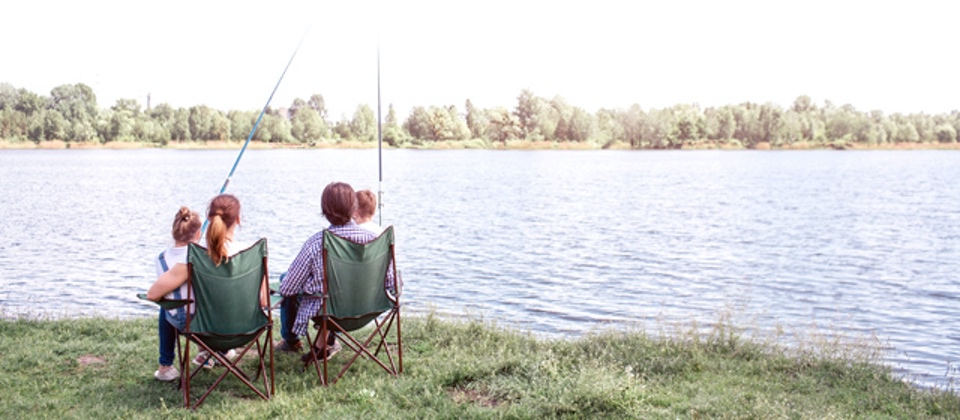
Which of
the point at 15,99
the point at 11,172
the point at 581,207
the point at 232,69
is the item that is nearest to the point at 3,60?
the point at 15,99

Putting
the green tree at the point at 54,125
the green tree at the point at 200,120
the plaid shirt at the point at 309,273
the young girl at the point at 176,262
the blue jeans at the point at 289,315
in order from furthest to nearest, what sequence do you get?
the green tree at the point at 200,120
the green tree at the point at 54,125
the blue jeans at the point at 289,315
the plaid shirt at the point at 309,273
the young girl at the point at 176,262

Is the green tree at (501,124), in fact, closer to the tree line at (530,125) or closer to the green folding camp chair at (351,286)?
the tree line at (530,125)

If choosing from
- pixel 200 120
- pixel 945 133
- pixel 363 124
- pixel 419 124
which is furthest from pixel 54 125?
pixel 945 133

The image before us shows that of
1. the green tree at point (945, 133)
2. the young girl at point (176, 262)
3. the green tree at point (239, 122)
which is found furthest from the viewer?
the green tree at point (945, 133)

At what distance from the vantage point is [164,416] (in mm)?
4188

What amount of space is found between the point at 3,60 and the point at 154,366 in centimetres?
7633

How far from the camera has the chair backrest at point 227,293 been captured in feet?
13.9

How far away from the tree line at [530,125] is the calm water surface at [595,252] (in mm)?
48666

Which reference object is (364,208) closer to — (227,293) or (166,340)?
(227,293)

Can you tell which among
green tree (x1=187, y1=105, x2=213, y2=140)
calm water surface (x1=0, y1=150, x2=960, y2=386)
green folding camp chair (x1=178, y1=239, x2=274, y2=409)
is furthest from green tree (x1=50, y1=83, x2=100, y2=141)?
green folding camp chair (x1=178, y1=239, x2=274, y2=409)

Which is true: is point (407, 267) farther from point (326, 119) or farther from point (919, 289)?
point (326, 119)

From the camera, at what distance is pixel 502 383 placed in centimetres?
466

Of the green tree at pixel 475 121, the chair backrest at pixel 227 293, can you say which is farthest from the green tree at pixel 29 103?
the chair backrest at pixel 227 293

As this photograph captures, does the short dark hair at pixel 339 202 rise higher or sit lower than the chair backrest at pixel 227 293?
higher
